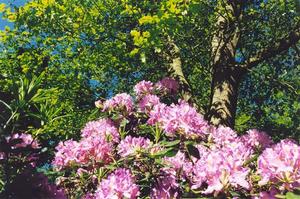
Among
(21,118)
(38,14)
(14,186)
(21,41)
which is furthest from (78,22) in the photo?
(14,186)

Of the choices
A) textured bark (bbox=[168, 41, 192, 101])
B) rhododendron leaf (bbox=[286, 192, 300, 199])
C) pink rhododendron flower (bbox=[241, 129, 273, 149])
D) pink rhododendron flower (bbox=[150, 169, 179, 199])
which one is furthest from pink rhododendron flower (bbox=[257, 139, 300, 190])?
textured bark (bbox=[168, 41, 192, 101])

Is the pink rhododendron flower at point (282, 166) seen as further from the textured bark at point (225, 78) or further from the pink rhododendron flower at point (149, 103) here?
the textured bark at point (225, 78)

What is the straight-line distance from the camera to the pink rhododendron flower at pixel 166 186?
114 inches

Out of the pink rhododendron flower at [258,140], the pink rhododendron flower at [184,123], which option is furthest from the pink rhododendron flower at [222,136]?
the pink rhododendron flower at [258,140]

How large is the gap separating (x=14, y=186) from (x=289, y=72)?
11.8m

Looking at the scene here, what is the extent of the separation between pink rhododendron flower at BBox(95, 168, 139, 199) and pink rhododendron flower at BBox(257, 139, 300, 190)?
0.79 metres

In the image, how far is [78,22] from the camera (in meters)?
9.27

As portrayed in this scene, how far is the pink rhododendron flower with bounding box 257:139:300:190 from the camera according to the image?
2.24 meters

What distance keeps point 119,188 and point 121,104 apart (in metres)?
1.88

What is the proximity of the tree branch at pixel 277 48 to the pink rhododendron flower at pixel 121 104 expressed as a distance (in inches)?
103

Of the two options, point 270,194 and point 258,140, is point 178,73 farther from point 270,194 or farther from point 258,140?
point 270,194

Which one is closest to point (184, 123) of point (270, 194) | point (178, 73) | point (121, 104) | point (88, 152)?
point (88, 152)

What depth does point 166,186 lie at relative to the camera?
116 inches

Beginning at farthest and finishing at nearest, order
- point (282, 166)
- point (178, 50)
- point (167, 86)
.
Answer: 1. point (178, 50)
2. point (167, 86)
3. point (282, 166)
